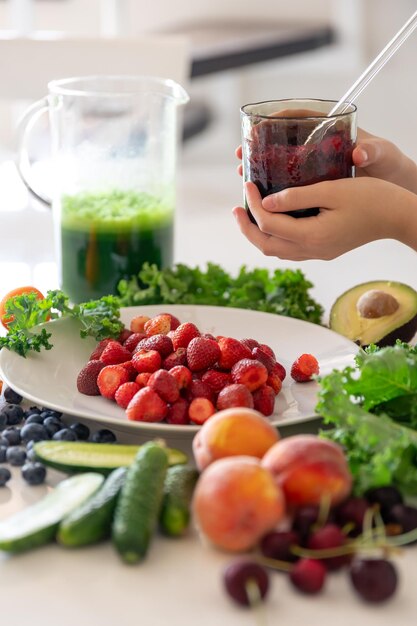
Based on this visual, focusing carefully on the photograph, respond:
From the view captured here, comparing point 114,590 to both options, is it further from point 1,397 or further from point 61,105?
point 61,105

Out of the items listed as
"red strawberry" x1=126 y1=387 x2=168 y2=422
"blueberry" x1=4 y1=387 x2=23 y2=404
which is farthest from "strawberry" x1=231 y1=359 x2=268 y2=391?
"blueberry" x1=4 y1=387 x2=23 y2=404

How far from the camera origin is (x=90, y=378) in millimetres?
1353

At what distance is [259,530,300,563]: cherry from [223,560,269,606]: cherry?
31 millimetres

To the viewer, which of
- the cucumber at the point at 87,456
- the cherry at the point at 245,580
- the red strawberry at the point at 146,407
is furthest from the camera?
the red strawberry at the point at 146,407

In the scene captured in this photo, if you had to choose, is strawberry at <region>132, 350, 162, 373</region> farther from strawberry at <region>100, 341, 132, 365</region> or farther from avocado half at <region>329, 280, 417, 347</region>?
avocado half at <region>329, 280, 417, 347</region>

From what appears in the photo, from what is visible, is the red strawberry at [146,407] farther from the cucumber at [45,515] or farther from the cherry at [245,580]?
the cherry at [245,580]

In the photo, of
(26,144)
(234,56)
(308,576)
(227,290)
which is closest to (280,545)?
(308,576)

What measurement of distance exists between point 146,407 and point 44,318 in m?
0.37

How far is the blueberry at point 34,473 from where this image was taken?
3.74 feet

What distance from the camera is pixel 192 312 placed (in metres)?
1.65

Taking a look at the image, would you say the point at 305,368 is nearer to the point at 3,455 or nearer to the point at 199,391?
the point at 199,391

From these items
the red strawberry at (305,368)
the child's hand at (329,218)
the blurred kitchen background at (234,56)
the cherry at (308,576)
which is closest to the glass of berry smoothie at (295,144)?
the child's hand at (329,218)

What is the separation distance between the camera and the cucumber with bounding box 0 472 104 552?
38.9 inches

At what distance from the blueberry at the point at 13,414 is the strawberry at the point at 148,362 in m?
0.17
